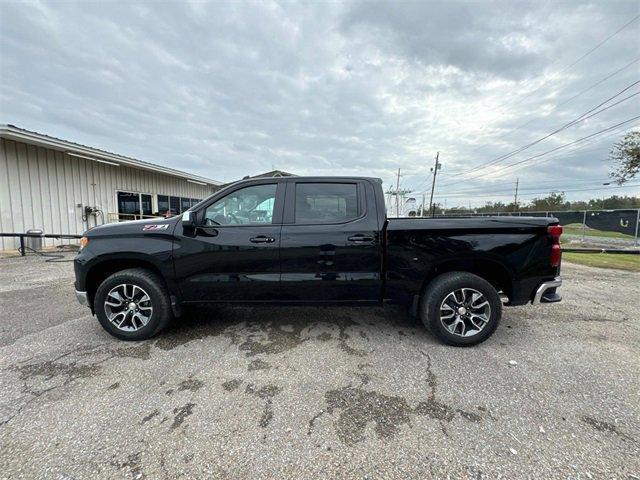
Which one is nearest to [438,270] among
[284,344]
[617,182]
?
[284,344]

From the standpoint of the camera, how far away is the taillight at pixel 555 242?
9.93 ft

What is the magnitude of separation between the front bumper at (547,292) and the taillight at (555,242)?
7.8 inches

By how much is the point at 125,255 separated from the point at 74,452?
6.22 feet

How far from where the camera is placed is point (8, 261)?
7781mm

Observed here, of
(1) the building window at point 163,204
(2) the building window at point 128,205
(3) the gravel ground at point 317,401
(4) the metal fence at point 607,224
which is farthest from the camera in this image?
(1) the building window at point 163,204

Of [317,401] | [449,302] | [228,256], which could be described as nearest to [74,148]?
[228,256]

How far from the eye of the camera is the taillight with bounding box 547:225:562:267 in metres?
3.03

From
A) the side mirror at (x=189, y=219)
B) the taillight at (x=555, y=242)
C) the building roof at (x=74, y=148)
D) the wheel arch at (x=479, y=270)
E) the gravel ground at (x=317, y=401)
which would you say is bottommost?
the gravel ground at (x=317, y=401)

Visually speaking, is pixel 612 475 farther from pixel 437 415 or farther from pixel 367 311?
pixel 367 311

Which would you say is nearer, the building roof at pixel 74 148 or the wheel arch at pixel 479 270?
the wheel arch at pixel 479 270

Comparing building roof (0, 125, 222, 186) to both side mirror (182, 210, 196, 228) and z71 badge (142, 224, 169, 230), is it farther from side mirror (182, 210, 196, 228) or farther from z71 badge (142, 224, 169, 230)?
side mirror (182, 210, 196, 228)

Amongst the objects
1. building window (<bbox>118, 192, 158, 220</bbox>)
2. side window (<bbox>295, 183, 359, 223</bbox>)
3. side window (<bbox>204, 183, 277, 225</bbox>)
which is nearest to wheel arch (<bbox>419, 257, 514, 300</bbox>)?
side window (<bbox>295, 183, 359, 223</bbox>)

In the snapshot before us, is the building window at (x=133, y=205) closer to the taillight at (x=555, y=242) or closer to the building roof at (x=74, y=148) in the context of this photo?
the building roof at (x=74, y=148)

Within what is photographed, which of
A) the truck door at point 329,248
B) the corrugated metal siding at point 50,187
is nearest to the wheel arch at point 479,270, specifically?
the truck door at point 329,248
